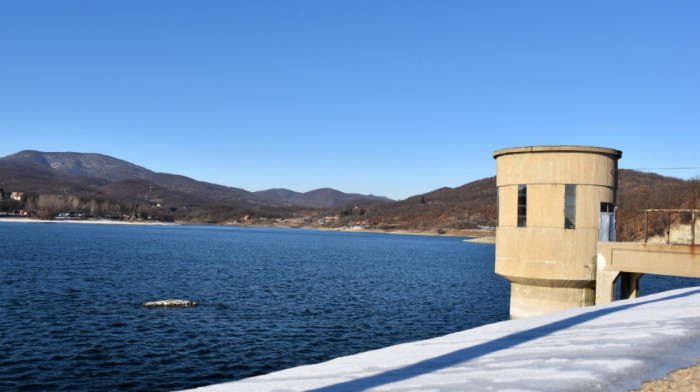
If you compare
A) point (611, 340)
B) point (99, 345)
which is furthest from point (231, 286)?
point (611, 340)

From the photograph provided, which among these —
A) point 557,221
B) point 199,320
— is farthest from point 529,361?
point 199,320

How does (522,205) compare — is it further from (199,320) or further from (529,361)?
(199,320)

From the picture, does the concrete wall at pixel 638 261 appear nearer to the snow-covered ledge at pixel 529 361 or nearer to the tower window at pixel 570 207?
the tower window at pixel 570 207

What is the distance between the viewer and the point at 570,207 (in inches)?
781

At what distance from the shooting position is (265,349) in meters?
23.2

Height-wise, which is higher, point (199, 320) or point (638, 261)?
point (638, 261)

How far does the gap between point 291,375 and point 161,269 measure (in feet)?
173

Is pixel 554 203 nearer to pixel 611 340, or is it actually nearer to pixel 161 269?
pixel 611 340

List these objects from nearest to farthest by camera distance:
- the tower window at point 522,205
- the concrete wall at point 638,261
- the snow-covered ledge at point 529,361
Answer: the snow-covered ledge at point 529,361
the concrete wall at point 638,261
the tower window at point 522,205

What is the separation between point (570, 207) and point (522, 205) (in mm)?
1783

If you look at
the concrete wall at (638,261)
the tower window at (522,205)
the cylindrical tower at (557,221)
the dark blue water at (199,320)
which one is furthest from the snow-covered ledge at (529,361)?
the dark blue water at (199,320)

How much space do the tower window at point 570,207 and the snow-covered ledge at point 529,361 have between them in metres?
7.23

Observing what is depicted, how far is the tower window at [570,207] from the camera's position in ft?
65.0

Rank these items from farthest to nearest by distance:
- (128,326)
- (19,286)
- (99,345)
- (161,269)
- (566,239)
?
(161,269), (19,286), (128,326), (99,345), (566,239)
